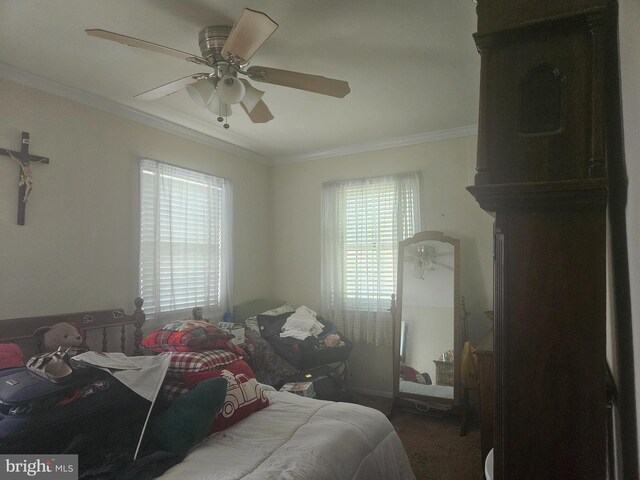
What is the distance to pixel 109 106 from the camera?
292 cm

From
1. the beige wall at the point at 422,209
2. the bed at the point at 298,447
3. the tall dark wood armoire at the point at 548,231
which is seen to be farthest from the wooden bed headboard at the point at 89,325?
the tall dark wood armoire at the point at 548,231

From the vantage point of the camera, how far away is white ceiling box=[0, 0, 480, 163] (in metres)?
1.86

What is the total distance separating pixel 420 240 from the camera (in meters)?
3.61

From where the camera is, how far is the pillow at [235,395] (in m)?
1.76

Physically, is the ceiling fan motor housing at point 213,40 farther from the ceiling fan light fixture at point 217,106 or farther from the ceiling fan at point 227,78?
the ceiling fan light fixture at point 217,106

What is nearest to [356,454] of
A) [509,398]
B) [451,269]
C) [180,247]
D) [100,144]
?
Answer: [509,398]

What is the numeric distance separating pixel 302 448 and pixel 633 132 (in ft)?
4.82

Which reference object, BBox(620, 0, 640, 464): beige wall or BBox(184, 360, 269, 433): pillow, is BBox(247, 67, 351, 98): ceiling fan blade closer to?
BBox(620, 0, 640, 464): beige wall

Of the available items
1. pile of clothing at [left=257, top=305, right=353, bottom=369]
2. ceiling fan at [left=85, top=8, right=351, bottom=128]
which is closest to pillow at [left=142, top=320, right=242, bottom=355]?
pile of clothing at [left=257, top=305, right=353, bottom=369]

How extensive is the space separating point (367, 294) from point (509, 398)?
9.69ft

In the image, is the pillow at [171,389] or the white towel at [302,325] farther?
the white towel at [302,325]

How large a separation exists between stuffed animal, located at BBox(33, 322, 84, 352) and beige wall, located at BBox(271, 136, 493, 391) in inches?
92.0

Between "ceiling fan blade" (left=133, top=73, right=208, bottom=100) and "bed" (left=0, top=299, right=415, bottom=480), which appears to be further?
"ceiling fan blade" (left=133, top=73, right=208, bottom=100)

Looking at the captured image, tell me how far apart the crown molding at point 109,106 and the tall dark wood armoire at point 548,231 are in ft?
9.04
